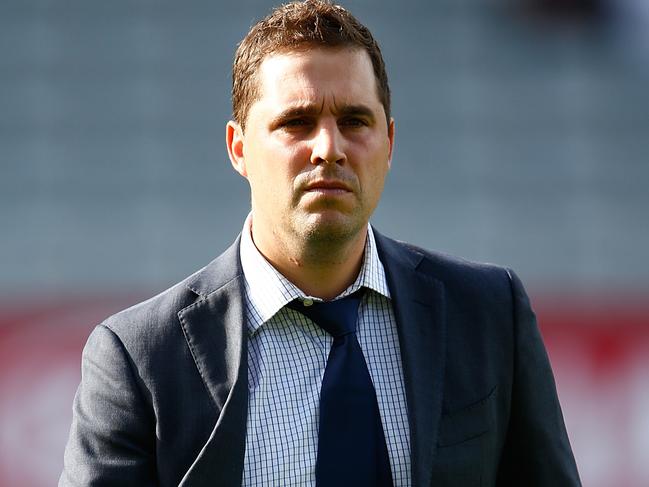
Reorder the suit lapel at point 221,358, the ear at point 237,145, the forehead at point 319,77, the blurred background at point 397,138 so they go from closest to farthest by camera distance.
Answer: the suit lapel at point 221,358
the forehead at point 319,77
the ear at point 237,145
the blurred background at point 397,138

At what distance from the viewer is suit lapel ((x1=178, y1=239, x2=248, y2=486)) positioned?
215 cm

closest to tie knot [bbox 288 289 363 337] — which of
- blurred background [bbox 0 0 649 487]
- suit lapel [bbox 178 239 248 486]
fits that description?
suit lapel [bbox 178 239 248 486]

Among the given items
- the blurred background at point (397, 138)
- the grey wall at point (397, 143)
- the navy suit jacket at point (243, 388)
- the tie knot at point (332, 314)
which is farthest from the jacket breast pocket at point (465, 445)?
the grey wall at point (397, 143)

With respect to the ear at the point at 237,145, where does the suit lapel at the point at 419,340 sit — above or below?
below

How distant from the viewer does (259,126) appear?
2.33 metres

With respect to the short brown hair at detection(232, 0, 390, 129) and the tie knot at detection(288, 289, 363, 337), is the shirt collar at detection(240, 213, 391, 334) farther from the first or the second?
the short brown hair at detection(232, 0, 390, 129)

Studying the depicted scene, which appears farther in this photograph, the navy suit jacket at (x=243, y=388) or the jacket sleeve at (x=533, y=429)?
the jacket sleeve at (x=533, y=429)

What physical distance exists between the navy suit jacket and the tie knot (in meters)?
0.09

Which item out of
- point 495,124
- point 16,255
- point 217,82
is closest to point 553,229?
point 495,124

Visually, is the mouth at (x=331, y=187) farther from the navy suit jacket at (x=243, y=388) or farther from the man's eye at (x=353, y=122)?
the navy suit jacket at (x=243, y=388)

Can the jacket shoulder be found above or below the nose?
below

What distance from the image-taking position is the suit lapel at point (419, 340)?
2180mm

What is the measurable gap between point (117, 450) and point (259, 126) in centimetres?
66

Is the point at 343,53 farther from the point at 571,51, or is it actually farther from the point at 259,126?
the point at 571,51
